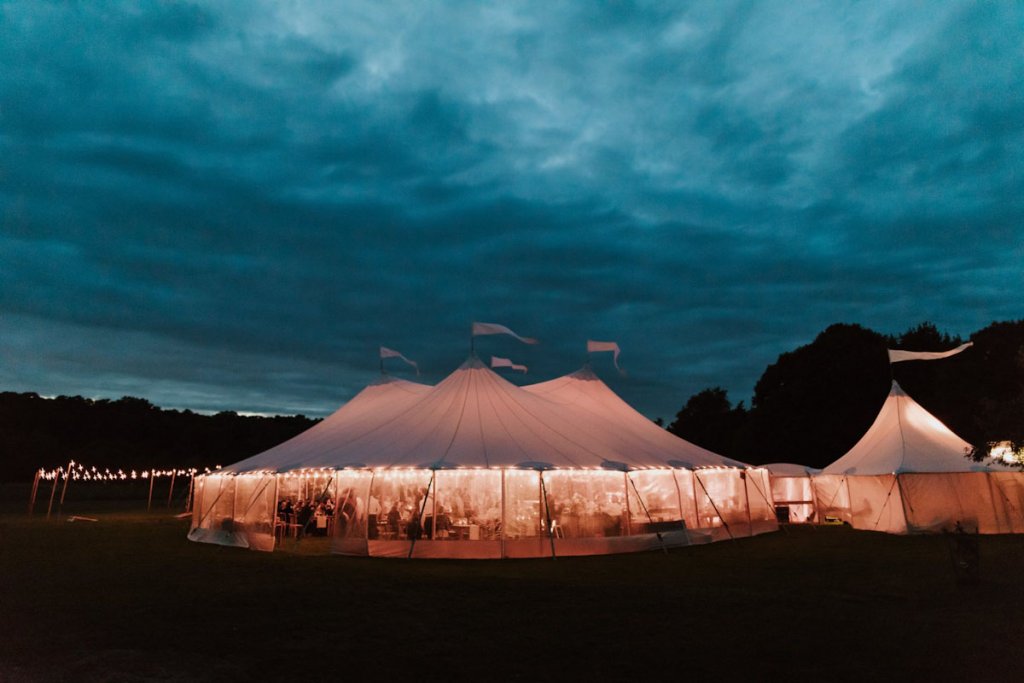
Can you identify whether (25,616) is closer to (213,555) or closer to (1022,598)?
(213,555)

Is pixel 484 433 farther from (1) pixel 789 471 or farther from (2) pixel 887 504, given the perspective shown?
(1) pixel 789 471

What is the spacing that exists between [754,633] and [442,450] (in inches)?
319

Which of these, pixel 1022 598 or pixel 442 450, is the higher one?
pixel 442 450

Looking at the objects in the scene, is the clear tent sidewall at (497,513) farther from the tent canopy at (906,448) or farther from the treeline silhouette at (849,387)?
the treeline silhouette at (849,387)

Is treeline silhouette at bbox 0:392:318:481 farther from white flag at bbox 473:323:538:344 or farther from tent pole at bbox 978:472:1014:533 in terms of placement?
tent pole at bbox 978:472:1014:533

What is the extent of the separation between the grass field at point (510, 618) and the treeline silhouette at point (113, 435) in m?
36.7

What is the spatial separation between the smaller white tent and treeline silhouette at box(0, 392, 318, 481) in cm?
3484

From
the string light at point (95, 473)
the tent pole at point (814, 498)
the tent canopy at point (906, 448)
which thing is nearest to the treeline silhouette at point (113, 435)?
the string light at point (95, 473)

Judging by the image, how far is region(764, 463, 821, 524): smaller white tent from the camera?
21.5 meters

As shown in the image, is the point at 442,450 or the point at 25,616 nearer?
the point at 25,616

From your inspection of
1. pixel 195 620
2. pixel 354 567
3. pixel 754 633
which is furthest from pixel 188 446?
pixel 754 633

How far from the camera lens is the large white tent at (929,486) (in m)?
17.1

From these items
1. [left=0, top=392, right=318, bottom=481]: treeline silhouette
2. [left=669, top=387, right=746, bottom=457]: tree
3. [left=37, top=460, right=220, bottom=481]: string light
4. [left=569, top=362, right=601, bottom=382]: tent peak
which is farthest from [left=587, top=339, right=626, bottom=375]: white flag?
[left=0, top=392, right=318, bottom=481]: treeline silhouette

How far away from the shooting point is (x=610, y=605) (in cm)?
820
